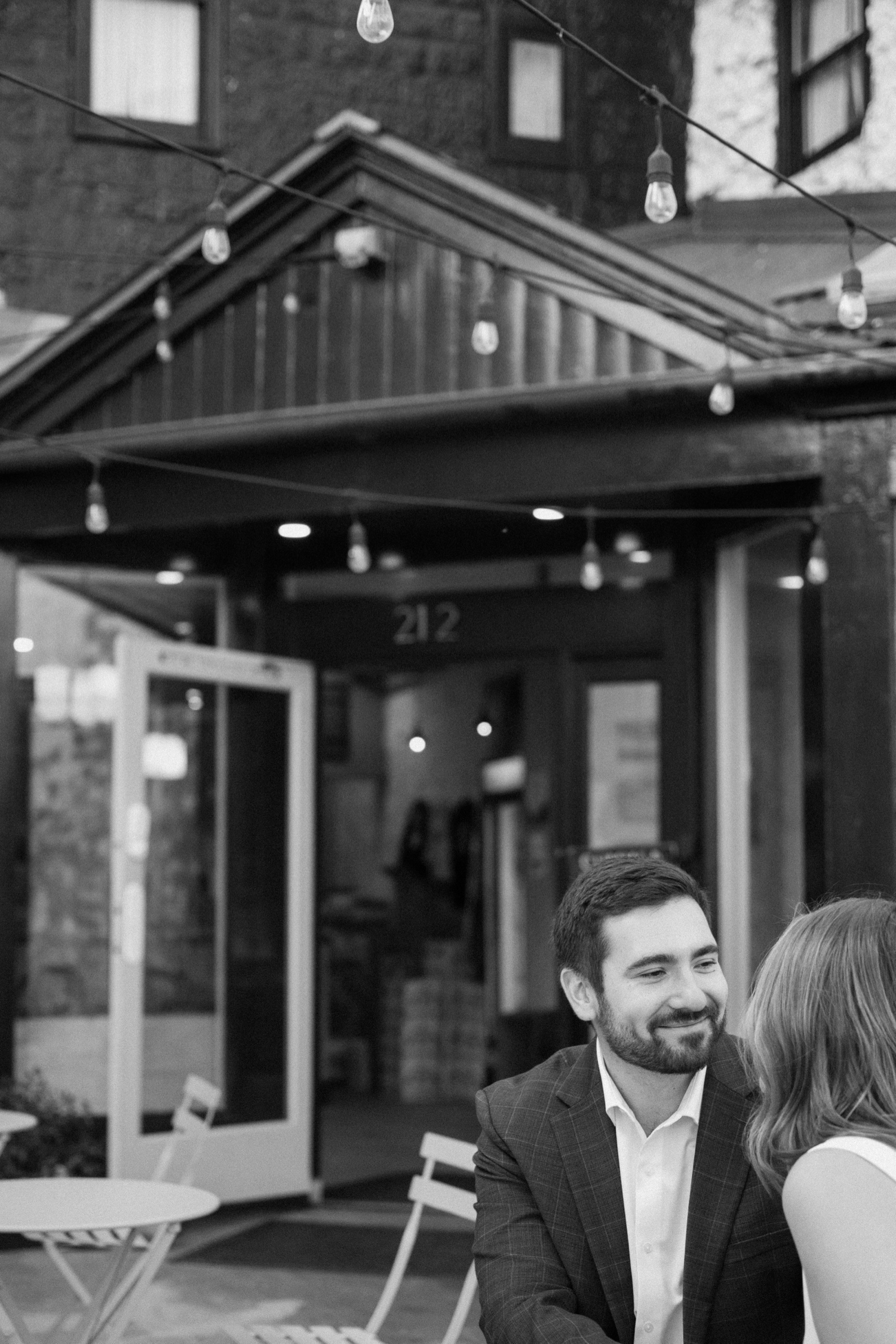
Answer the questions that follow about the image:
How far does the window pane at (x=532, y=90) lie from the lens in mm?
9500

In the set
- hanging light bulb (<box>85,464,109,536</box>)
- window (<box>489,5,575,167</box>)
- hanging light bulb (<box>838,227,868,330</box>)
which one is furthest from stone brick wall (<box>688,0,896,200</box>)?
hanging light bulb (<box>838,227,868,330</box>)

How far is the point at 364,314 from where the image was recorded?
277 inches

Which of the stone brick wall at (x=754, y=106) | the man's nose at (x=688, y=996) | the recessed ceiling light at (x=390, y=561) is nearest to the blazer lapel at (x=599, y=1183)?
the man's nose at (x=688, y=996)

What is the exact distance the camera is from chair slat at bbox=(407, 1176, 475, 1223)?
414cm

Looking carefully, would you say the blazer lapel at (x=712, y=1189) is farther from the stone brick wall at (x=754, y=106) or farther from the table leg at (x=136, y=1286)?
the stone brick wall at (x=754, y=106)

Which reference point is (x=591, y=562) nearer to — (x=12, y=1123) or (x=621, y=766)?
(x=621, y=766)

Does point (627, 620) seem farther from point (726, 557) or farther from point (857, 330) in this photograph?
point (857, 330)

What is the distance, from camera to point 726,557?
737cm

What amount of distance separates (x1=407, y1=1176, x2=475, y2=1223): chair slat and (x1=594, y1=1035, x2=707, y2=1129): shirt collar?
1.50 meters

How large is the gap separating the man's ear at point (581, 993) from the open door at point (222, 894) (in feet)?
15.2

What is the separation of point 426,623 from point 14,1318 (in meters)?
4.25

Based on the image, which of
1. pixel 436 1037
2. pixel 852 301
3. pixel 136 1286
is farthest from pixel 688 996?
pixel 436 1037

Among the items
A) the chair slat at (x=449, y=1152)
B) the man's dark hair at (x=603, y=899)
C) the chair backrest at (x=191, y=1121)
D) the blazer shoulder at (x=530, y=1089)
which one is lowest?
the chair backrest at (x=191, y=1121)

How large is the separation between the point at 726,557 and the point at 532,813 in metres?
2.38
